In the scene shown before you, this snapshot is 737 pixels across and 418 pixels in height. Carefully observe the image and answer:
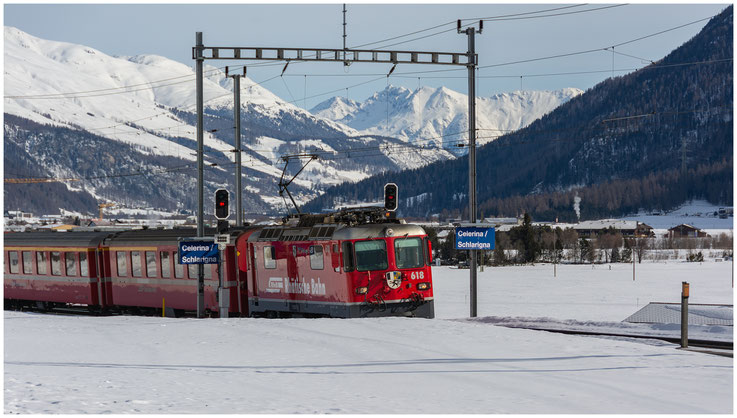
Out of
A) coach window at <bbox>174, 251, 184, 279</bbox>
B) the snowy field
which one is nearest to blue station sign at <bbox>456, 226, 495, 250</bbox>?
the snowy field

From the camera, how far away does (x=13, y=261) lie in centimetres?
4338

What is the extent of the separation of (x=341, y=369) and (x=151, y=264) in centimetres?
2105

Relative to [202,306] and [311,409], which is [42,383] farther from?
[202,306]

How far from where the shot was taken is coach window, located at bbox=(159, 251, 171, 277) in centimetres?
3494

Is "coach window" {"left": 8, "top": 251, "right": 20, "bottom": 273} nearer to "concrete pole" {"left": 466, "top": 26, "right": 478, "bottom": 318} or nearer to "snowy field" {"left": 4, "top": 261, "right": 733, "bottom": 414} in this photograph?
"snowy field" {"left": 4, "top": 261, "right": 733, "bottom": 414}

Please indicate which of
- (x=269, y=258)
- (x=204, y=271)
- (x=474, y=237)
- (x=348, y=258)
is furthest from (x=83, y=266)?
(x=474, y=237)

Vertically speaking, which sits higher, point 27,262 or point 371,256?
point 371,256

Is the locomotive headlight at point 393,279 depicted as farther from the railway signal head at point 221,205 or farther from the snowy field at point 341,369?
the railway signal head at point 221,205

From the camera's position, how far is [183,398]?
1309cm

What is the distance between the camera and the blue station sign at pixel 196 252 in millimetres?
30656

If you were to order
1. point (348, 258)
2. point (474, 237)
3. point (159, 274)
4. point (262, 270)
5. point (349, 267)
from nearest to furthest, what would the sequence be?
point (349, 267), point (348, 258), point (474, 237), point (262, 270), point (159, 274)

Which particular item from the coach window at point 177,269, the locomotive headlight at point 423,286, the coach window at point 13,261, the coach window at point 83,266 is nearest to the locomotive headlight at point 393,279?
the locomotive headlight at point 423,286

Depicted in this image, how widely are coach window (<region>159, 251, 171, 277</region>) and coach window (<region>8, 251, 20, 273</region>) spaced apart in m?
11.3

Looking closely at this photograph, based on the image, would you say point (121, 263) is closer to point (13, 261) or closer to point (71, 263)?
point (71, 263)
